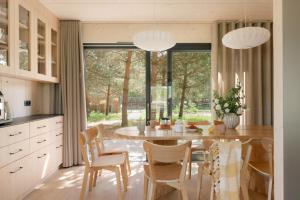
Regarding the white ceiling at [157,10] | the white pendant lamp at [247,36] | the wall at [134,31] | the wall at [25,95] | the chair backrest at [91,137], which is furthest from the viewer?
the wall at [134,31]

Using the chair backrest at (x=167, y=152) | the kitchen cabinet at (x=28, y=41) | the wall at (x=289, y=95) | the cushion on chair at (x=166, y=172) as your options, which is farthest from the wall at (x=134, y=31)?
the wall at (x=289, y=95)

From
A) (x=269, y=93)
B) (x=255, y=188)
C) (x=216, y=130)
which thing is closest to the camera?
(x=216, y=130)

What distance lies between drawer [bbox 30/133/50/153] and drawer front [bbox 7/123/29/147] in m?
0.18

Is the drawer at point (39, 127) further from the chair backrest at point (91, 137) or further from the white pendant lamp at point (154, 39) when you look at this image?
the white pendant lamp at point (154, 39)

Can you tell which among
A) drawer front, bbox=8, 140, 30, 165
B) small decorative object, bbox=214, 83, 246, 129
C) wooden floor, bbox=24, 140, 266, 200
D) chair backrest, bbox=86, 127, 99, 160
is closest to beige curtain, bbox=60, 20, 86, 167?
wooden floor, bbox=24, 140, 266, 200

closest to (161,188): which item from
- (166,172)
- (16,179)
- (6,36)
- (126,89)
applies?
(166,172)

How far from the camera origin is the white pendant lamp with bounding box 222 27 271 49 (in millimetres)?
2629

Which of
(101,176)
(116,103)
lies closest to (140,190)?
(101,176)

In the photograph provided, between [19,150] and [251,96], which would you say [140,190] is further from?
[251,96]

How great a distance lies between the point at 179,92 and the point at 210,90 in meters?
0.56

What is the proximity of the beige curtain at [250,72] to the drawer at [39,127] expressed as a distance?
2.80m

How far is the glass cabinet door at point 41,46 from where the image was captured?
3483 mm

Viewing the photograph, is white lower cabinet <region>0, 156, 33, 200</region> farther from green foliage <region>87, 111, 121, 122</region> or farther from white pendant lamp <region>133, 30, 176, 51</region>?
white pendant lamp <region>133, 30, 176, 51</region>

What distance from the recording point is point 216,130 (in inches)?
104
